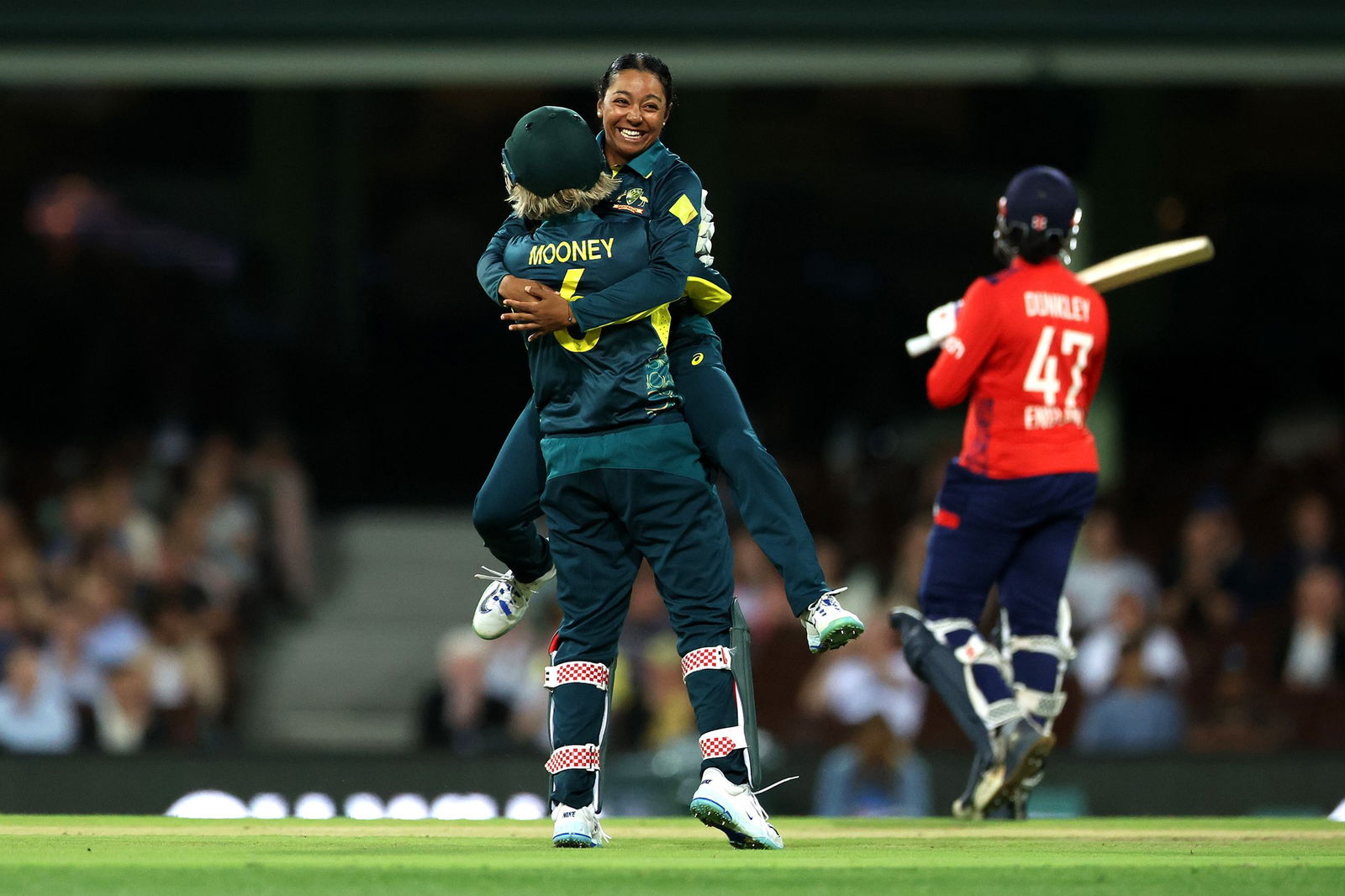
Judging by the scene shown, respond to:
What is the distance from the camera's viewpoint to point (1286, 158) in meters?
17.5

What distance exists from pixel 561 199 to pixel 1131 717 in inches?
245

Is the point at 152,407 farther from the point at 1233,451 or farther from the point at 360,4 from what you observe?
the point at 1233,451

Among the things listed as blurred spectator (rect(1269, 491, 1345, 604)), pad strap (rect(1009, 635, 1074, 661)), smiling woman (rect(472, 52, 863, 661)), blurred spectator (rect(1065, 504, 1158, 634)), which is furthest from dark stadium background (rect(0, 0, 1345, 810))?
smiling woman (rect(472, 52, 863, 661))

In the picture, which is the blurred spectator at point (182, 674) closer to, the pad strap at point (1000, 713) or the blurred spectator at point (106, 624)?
the blurred spectator at point (106, 624)

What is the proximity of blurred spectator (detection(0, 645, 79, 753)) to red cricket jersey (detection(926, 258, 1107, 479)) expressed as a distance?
6.23m

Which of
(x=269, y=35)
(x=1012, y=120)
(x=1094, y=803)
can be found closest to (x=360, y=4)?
(x=269, y=35)

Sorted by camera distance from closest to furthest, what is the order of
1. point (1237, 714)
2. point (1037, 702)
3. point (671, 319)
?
point (671, 319), point (1037, 702), point (1237, 714)

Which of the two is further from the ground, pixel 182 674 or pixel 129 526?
pixel 129 526

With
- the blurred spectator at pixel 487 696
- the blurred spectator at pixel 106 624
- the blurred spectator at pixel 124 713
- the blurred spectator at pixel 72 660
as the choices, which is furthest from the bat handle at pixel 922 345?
the blurred spectator at pixel 106 624

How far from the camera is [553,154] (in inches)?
214

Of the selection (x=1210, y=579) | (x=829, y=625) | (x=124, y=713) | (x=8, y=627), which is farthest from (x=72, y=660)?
(x=829, y=625)

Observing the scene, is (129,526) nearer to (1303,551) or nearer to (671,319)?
(1303,551)

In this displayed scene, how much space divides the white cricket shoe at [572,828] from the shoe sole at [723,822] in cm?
31

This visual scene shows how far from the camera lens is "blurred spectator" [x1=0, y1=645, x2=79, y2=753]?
11242 mm
